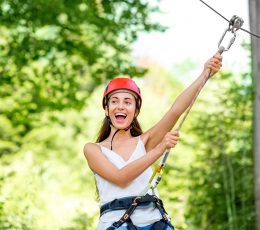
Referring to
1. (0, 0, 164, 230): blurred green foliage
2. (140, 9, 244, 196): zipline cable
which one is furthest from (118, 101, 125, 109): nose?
(0, 0, 164, 230): blurred green foliage

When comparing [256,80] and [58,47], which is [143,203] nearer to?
[256,80]

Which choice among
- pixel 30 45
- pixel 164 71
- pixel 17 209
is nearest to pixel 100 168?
pixel 17 209

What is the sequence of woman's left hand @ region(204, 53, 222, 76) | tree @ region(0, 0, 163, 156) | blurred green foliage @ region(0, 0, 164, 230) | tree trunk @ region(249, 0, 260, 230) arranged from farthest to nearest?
tree @ region(0, 0, 163, 156) < blurred green foliage @ region(0, 0, 164, 230) < tree trunk @ region(249, 0, 260, 230) < woman's left hand @ region(204, 53, 222, 76)

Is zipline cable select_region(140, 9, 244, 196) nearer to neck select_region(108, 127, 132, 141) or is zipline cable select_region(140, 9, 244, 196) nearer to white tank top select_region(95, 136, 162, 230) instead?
white tank top select_region(95, 136, 162, 230)

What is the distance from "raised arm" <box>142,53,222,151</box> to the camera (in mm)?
3279

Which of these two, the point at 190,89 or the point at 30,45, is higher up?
the point at 30,45

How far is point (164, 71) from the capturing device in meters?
22.4

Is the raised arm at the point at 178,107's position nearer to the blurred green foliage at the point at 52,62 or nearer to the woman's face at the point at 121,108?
the woman's face at the point at 121,108

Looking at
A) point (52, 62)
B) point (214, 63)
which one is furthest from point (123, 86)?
point (52, 62)

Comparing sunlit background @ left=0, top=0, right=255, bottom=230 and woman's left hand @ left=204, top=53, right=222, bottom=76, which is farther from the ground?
sunlit background @ left=0, top=0, right=255, bottom=230

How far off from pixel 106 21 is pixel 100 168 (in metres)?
4.88

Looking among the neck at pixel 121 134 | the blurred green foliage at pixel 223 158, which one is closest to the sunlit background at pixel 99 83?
the blurred green foliage at pixel 223 158

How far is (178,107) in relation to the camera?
333 centimetres

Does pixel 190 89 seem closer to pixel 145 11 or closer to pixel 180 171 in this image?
pixel 145 11
